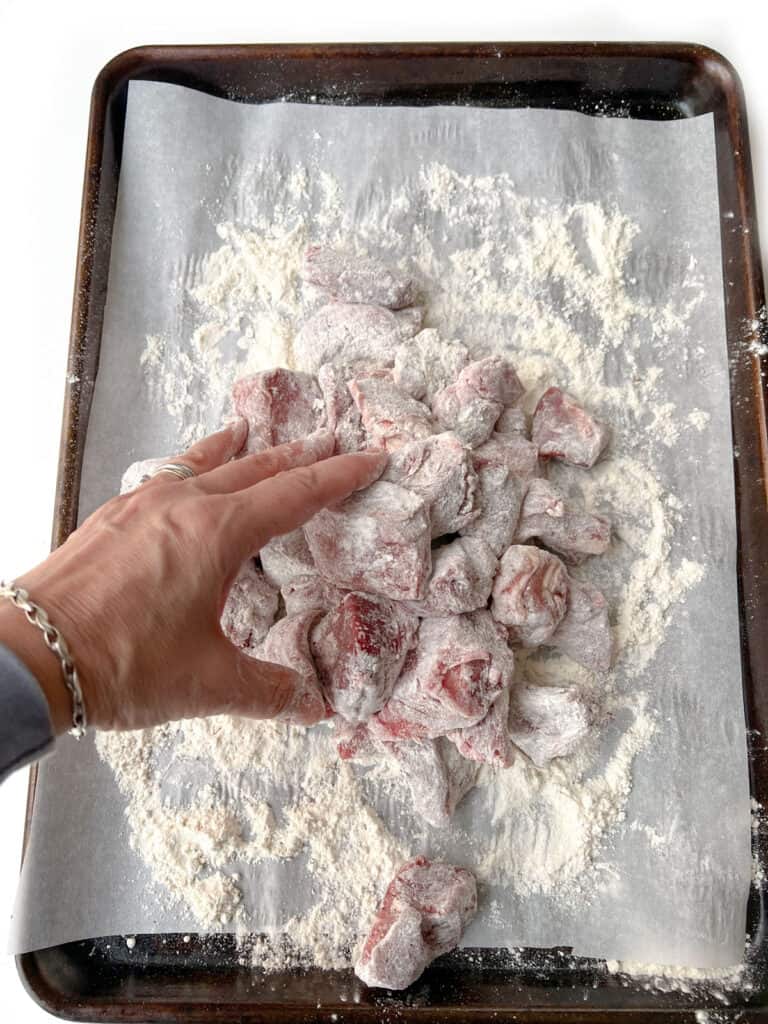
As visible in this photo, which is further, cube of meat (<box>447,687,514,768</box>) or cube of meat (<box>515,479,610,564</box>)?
cube of meat (<box>515,479,610,564</box>)

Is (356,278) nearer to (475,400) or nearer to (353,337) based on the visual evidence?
(353,337)

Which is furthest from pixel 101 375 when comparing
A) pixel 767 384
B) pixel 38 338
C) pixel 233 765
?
pixel 767 384

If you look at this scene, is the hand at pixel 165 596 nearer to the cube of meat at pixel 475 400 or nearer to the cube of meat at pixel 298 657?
the cube of meat at pixel 298 657

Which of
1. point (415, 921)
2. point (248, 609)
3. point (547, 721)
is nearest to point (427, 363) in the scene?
point (248, 609)

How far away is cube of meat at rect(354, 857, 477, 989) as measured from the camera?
1528 millimetres

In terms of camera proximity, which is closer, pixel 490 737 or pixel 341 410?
pixel 490 737

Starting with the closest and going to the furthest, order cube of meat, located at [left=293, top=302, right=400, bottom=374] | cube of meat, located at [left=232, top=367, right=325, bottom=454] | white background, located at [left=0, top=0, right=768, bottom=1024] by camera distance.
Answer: cube of meat, located at [left=232, top=367, right=325, bottom=454] < cube of meat, located at [left=293, top=302, right=400, bottom=374] < white background, located at [left=0, top=0, right=768, bottom=1024]

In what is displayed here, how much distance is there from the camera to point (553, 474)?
1846mm

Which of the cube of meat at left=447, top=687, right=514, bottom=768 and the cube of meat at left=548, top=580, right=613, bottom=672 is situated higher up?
the cube of meat at left=548, top=580, right=613, bottom=672

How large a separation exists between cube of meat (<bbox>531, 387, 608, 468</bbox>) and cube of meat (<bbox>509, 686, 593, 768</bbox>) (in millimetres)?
511

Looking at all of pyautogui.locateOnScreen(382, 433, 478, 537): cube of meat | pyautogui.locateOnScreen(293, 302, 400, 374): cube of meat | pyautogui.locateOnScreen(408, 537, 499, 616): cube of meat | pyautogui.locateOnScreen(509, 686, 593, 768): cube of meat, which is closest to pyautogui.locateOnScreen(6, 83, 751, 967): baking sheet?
pyautogui.locateOnScreen(509, 686, 593, 768): cube of meat

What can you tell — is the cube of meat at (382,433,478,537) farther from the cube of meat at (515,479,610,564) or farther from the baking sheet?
the baking sheet

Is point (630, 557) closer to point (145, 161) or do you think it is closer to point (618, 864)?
point (618, 864)

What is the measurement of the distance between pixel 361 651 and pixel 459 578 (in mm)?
241
